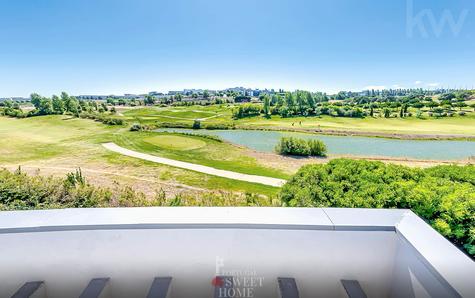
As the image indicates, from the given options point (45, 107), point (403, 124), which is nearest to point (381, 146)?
point (403, 124)

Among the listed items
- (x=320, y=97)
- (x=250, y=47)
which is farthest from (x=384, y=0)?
(x=320, y=97)

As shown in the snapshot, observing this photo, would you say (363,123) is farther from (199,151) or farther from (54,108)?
(54,108)

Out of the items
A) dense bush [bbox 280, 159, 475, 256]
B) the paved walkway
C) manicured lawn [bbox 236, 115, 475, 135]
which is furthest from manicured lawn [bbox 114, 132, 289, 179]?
manicured lawn [bbox 236, 115, 475, 135]

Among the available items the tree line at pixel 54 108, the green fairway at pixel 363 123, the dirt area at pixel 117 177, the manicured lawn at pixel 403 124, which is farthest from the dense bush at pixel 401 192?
the tree line at pixel 54 108

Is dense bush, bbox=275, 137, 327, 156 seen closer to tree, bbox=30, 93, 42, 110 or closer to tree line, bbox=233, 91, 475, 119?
tree line, bbox=233, 91, 475, 119

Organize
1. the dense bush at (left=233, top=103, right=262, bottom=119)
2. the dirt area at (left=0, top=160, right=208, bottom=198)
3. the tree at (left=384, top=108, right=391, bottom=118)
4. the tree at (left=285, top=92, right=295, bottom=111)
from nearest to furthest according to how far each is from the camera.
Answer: the dirt area at (left=0, top=160, right=208, bottom=198) → the tree at (left=384, top=108, right=391, bottom=118) → the dense bush at (left=233, top=103, right=262, bottom=119) → the tree at (left=285, top=92, right=295, bottom=111)

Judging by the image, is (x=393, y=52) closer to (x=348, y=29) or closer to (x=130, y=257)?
(x=348, y=29)
